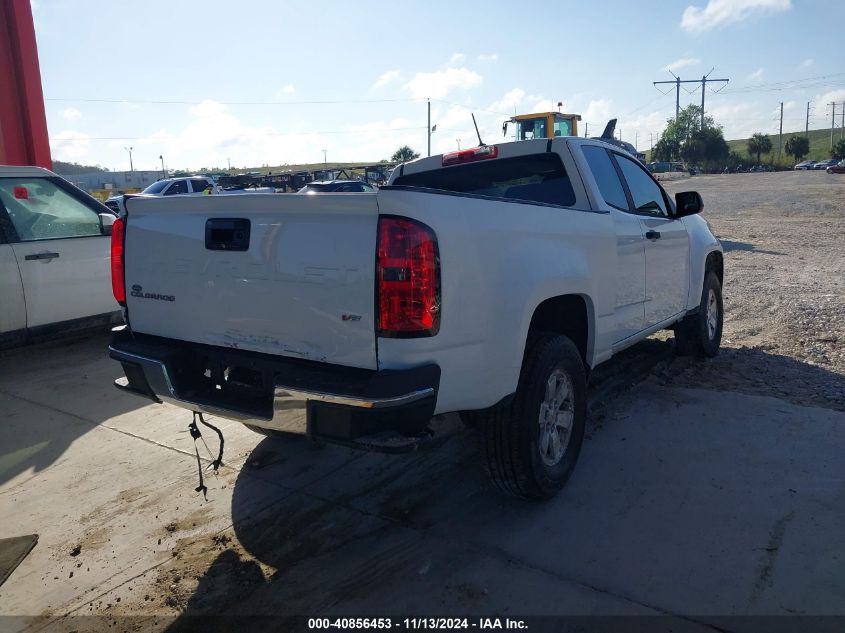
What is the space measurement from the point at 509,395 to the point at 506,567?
76cm

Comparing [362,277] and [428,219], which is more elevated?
[428,219]

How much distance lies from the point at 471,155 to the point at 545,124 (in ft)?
71.2

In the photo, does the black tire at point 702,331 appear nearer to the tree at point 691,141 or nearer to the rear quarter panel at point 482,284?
the rear quarter panel at point 482,284

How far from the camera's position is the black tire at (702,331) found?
5832 millimetres

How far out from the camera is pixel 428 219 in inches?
104

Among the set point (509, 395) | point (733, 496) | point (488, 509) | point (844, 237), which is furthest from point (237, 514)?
point (844, 237)

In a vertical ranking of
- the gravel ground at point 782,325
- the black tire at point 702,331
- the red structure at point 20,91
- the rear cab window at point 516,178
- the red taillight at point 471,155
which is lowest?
the gravel ground at point 782,325

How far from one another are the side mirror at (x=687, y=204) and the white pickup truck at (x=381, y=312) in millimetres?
1335

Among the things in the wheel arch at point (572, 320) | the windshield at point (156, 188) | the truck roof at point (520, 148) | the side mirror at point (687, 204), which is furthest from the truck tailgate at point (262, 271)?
the windshield at point (156, 188)

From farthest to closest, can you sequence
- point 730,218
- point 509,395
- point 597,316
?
point 730,218 → point 597,316 → point 509,395

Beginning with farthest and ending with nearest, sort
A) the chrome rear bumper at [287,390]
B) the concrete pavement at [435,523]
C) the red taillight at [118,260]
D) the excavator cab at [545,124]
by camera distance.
Answer: the excavator cab at [545,124] → the red taillight at [118,260] → the concrete pavement at [435,523] → the chrome rear bumper at [287,390]

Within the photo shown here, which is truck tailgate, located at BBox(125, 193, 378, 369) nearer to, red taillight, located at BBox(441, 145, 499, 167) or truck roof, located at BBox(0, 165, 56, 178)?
red taillight, located at BBox(441, 145, 499, 167)

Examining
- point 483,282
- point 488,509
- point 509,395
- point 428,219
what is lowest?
point 488,509

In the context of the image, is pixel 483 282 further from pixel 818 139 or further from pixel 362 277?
pixel 818 139
